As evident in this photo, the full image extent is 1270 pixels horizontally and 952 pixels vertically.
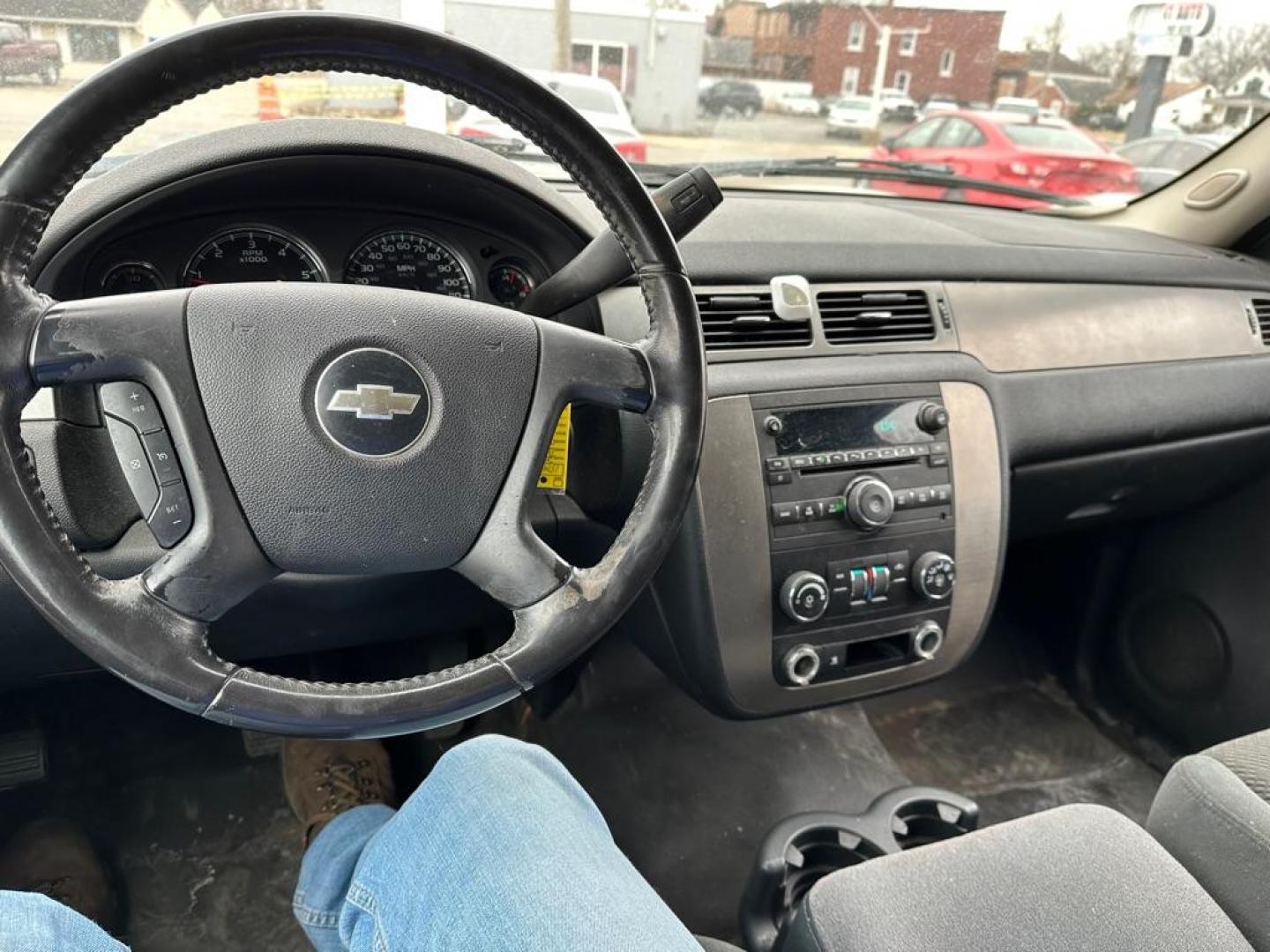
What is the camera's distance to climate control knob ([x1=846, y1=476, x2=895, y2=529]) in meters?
1.26

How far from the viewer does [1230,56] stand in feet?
6.31

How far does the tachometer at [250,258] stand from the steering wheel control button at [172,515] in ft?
1.21

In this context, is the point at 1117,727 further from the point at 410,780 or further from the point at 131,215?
the point at 131,215

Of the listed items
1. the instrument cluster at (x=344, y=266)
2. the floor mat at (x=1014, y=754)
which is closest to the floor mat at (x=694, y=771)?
the floor mat at (x=1014, y=754)

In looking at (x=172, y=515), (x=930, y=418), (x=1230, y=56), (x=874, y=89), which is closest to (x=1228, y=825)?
(x=930, y=418)

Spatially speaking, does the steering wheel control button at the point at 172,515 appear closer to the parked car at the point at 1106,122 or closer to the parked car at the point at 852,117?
the parked car at the point at 852,117

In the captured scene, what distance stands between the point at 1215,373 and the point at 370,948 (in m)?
1.62

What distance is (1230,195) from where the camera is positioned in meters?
1.88

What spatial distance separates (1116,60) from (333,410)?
183cm

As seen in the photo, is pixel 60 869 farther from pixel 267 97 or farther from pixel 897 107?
pixel 897 107

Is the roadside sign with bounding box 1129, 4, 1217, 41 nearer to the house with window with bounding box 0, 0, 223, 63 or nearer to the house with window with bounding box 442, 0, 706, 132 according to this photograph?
the house with window with bounding box 442, 0, 706, 132

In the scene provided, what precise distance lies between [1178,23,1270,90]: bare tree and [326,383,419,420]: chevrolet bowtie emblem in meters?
1.85

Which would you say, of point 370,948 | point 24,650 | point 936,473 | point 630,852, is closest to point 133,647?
point 370,948

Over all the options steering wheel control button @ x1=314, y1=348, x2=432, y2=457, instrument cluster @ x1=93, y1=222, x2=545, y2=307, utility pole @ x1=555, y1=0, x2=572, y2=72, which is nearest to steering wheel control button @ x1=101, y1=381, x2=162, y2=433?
steering wheel control button @ x1=314, y1=348, x2=432, y2=457
